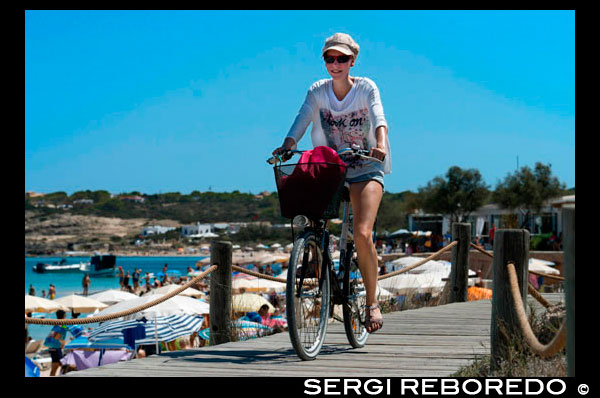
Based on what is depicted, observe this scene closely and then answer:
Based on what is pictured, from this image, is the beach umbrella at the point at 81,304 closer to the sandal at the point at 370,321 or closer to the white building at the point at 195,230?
the sandal at the point at 370,321

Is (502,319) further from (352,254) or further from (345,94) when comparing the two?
(345,94)

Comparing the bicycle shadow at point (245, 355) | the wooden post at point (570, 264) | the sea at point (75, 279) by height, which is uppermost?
the wooden post at point (570, 264)

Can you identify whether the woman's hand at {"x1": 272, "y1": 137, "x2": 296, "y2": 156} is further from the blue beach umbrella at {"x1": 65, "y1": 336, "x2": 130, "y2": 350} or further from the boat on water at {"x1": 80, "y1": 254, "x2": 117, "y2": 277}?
the boat on water at {"x1": 80, "y1": 254, "x2": 117, "y2": 277}

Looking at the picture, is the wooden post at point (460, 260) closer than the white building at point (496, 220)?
Yes

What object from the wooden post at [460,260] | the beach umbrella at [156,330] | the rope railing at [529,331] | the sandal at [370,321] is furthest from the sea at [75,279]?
the rope railing at [529,331]

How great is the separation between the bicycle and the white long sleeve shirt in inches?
5.8

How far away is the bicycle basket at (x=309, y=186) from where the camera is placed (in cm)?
422

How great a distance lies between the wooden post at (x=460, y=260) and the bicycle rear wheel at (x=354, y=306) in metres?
3.70

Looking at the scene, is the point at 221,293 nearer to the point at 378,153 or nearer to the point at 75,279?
the point at 378,153

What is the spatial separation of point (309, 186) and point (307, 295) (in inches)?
24.8

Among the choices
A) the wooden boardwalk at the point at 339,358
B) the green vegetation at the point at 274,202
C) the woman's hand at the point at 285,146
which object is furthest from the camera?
the green vegetation at the point at 274,202

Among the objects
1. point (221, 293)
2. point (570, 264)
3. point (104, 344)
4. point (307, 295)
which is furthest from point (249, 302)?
point (570, 264)

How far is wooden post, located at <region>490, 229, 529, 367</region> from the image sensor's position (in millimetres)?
3514
